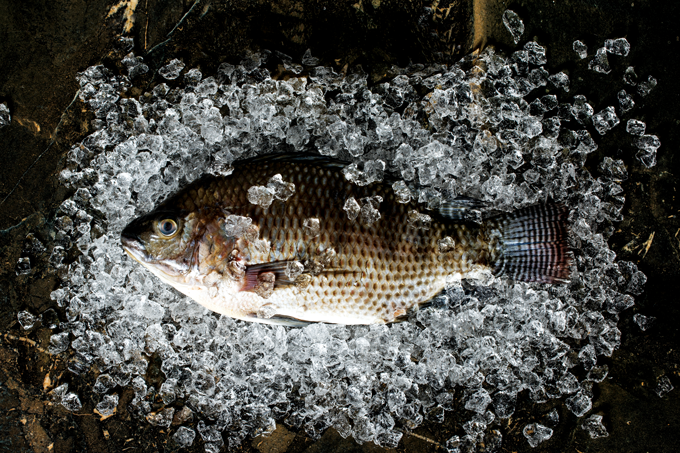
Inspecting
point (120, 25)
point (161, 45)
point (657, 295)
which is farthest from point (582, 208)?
point (120, 25)

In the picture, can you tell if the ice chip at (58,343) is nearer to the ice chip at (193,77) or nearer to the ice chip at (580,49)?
the ice chip at (193,77)

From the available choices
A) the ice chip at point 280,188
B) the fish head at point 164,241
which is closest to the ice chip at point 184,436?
the fish head at point 164,241

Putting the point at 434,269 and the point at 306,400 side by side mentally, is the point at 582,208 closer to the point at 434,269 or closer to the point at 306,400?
the point at 434,269

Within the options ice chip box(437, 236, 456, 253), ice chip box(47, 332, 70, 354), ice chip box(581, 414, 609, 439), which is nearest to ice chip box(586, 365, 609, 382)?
ice chip box(581, 414, 609, 439)

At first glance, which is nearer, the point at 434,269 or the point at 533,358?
the point at 434,269

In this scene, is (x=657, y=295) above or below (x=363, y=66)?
below
